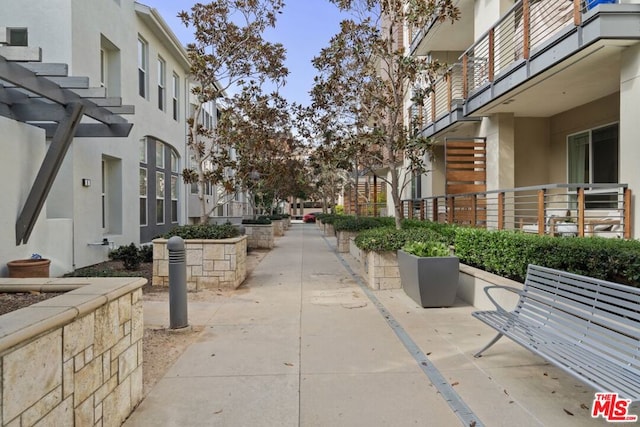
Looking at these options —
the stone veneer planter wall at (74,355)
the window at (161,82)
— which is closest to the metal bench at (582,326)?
the stone veneer planter wall at (74,355)

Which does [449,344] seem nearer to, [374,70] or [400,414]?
[400,414]

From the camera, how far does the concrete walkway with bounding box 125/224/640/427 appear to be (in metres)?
3.18

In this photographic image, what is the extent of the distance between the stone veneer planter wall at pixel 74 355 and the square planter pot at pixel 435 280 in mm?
4152

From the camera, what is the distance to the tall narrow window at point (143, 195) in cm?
1338

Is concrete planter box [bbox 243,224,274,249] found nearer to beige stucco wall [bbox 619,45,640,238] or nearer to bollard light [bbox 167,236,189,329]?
bollard light [bbox 167,236,189,329]

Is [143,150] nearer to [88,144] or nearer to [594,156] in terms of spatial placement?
[88,144]

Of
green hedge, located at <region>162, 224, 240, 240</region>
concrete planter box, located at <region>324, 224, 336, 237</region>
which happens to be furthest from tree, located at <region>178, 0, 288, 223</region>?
concrete planter box, located at <region>324, 224, 336, 237</region>

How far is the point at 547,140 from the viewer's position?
1145cm

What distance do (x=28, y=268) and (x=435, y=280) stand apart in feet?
20.8

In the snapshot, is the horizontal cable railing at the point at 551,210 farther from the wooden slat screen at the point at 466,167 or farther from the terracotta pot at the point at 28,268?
the terracotta pot at the point at 28,268

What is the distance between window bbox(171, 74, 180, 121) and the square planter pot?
13273 mm

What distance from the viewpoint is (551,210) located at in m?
7.98

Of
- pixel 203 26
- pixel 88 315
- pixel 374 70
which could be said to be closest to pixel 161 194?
pixel 203 26

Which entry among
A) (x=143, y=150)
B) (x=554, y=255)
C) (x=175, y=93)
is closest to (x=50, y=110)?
(x=143, y=150)
